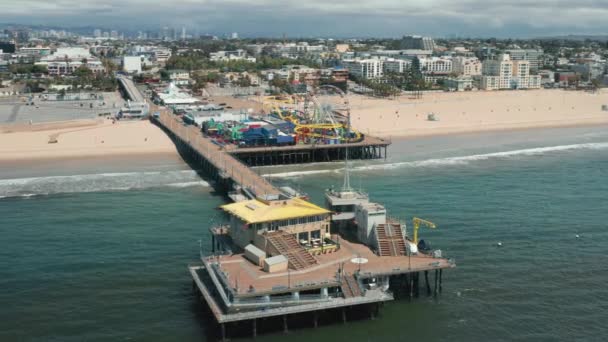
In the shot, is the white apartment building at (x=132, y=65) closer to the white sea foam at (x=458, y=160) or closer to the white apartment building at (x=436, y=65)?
the white apartment building at (x=436, y=65)

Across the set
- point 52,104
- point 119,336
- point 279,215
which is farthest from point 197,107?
point 119,336

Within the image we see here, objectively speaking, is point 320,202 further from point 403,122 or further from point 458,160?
point 403,122

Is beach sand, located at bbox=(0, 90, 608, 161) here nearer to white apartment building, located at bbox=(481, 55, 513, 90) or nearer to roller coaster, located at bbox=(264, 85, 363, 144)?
roller coaster, located at bbox=(264, 85, 363, 144)

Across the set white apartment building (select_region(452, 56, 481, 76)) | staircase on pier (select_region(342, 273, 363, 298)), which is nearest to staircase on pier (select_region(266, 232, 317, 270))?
staircase on pier (select_region(342, 273, 363, 298))

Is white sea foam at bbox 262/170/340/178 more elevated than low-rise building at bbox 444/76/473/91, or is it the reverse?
low-rise building at bbox 444/76/473/91

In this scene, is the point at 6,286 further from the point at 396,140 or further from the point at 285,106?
the point at 285,106

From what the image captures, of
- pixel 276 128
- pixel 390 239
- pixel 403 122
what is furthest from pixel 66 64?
pixel 390 239

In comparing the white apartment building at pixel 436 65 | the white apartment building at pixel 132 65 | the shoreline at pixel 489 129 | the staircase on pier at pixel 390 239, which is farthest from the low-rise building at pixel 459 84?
the staircase on pier at pixel 390 239
